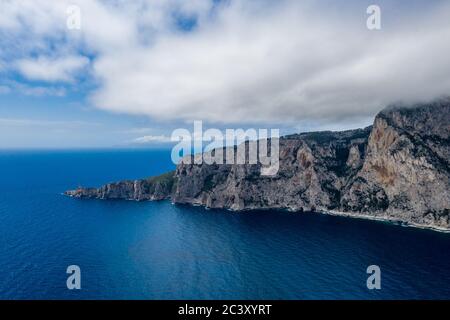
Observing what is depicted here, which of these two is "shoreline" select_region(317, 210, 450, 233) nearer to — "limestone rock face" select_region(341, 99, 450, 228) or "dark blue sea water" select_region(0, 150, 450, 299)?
"limestone rock face" select_region(341, 99, 450, 228)

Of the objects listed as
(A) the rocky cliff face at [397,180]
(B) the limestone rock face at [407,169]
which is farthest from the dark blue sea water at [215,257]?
(B) the limestone rock face at [407,169]

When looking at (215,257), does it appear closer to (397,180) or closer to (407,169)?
(397,180)

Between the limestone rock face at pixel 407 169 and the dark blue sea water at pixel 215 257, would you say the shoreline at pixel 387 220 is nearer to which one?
the limestone rock face at pixel 407 169

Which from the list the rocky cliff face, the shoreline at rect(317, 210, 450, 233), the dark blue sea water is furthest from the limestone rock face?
the dark blue sea water

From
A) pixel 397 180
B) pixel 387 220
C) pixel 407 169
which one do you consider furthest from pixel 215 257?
pixel 407 169

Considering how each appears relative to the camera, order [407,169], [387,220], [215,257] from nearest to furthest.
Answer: [215,257], [387,220], [407,169]

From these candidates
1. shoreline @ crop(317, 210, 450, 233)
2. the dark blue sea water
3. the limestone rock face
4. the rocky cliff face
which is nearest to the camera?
the dark blue sea water
